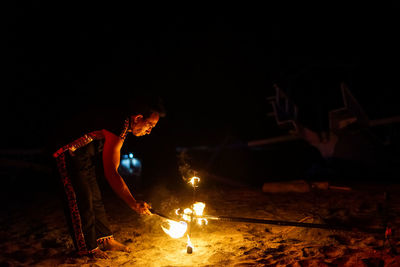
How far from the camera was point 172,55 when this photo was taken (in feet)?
44.0

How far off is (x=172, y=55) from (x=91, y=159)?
11.0 m

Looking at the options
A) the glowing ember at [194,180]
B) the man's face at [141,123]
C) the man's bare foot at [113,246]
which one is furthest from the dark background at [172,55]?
the man's face at [141,123]

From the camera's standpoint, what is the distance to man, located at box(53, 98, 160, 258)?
9.13 feet

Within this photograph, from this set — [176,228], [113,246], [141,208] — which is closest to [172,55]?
[176,228]

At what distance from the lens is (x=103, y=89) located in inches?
407

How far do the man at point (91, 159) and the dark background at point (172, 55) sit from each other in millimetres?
4388

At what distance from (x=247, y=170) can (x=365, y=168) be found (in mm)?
4540

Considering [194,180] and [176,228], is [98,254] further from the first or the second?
[194,180]

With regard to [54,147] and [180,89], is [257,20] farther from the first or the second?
[54,147]

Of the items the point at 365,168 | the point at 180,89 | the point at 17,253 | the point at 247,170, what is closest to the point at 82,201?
the point at 17,253

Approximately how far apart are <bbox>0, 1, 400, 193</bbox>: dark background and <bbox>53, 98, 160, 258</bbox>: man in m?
4.39

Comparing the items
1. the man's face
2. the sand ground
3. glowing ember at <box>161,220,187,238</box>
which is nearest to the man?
the man's face

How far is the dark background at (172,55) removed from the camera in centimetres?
1004

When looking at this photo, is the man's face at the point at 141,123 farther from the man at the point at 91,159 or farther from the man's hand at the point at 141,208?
the man's hand at the point at 141,208
